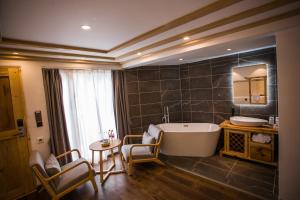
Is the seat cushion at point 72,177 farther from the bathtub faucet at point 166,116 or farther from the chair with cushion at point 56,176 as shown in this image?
the bathtub faucet at point 166,116

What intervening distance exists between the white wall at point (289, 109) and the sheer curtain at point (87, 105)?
132 inches

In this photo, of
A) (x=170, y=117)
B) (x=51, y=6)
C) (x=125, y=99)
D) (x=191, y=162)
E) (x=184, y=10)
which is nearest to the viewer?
(x=51, y=6)

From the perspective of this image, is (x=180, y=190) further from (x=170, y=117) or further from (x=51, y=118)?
(x=51, y=118)

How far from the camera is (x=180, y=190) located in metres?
2.54

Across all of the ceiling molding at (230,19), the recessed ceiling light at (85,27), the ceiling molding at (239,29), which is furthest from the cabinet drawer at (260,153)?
the recessed ceiling light at (85,27)

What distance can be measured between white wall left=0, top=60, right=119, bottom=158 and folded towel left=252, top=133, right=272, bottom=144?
4072 mm

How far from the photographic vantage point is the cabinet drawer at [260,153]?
2.95 meters

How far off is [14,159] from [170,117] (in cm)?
361

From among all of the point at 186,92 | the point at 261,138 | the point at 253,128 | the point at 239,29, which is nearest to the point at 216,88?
the point at 186,92

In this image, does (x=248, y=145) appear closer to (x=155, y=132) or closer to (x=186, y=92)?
(x=155, y=132)

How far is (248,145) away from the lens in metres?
3.17

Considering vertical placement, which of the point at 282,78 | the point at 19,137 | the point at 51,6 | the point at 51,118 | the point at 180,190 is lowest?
the point at 180,190

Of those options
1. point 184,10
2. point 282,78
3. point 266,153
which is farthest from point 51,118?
point 266,153

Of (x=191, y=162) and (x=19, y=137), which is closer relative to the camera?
(x=19, y=137)
